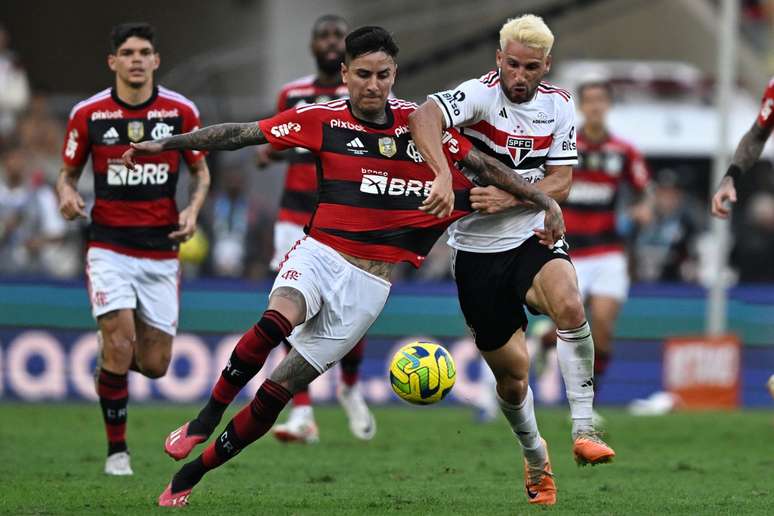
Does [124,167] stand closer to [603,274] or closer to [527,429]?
[527,429]

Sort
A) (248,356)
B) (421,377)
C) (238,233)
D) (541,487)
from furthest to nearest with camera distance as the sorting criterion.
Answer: (238,233), (541,487), (421,377), (248,356)

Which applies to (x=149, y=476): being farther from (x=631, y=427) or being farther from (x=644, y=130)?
(x=644, y=130)

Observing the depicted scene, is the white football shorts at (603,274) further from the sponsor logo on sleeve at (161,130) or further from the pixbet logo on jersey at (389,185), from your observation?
the pixbet logo on jersey at (389,185)

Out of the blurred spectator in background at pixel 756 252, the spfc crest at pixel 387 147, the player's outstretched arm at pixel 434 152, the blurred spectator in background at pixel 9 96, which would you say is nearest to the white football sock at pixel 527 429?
the player's outstretched arm at pixel 434 152

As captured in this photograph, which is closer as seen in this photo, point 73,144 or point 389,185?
point 389,185

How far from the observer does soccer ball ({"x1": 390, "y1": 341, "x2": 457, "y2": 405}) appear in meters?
8.78

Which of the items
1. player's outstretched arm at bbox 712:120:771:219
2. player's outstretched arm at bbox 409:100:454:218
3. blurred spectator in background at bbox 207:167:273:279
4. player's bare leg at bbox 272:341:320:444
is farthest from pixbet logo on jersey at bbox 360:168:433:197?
blurred spectator in background at bbox 207:167:273:279

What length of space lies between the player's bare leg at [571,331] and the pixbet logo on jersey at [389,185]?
2.78 feet

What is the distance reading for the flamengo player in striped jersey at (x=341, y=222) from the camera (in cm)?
852

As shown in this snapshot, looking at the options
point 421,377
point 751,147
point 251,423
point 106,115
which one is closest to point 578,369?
point 421,377

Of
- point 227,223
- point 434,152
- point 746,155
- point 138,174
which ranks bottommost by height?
point 227,223

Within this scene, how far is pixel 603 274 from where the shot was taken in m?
15.1

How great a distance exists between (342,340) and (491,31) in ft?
55.6

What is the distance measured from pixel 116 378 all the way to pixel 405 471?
215 cm
